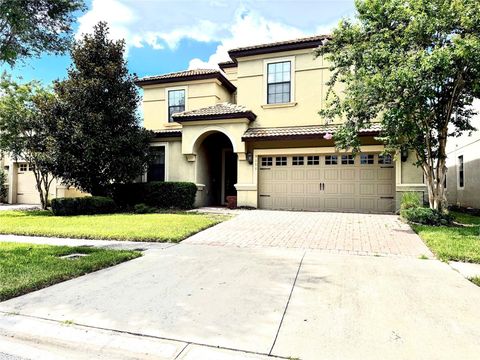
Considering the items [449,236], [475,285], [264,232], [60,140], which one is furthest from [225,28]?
[475,285]

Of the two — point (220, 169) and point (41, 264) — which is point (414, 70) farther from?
point (220, 169)

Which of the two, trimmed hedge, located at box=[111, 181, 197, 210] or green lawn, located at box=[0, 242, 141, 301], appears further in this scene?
trimmed hedge, located at box=[111, 181, 197, 210]

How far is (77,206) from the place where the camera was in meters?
13.5

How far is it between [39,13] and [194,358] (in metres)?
9.40

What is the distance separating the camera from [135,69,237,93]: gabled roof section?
1719 centimetres

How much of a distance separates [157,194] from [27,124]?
6771mm

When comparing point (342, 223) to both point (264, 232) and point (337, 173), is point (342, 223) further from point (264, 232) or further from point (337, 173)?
point (337, 173)

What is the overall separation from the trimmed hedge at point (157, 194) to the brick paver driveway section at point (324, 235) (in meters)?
4.20

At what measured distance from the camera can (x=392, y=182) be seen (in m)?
13.4

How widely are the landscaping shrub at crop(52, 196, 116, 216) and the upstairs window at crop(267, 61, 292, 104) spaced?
917 centimetres

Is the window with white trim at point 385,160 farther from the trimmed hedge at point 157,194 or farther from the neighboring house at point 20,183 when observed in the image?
the neighboring house at point 20,183

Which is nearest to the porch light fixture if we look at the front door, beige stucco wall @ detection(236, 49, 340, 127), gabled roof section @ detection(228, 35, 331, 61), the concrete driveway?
beige stucco wall @ detection(236, 49, 340, 127)

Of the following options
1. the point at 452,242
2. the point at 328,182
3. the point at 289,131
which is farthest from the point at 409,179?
the point at 452,242

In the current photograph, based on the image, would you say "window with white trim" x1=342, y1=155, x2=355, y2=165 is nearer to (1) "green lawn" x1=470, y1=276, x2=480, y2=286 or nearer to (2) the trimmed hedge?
(2) the trimmed hedge
